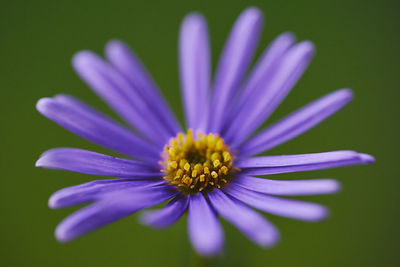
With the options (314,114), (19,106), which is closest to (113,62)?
(314,114)

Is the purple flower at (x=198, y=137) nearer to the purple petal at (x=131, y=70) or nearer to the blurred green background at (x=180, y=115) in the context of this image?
the purple petal at (x=131, y=70)

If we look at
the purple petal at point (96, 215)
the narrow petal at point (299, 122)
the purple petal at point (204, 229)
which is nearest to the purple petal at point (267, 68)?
the narrow petal at point (299, 122)

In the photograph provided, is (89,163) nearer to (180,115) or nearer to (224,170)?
(224,170)

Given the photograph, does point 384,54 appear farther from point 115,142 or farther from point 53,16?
point 53,16

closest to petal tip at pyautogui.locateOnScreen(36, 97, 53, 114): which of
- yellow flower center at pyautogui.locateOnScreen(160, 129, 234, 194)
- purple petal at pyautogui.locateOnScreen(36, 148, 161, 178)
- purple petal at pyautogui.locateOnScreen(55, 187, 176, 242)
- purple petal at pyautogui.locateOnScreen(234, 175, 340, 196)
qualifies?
purple petal at pyautogui.locateOnScreen(36, 148, 161, 178)

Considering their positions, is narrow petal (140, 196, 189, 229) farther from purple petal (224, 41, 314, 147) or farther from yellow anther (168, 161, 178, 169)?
purple petal (224, 41, 314, 147)
